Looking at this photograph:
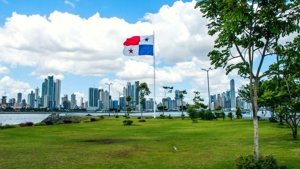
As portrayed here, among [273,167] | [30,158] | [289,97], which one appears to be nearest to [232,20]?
[273,167]

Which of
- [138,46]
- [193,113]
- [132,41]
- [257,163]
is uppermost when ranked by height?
[132,41]

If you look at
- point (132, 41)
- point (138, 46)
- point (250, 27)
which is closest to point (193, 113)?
point (138, 46)

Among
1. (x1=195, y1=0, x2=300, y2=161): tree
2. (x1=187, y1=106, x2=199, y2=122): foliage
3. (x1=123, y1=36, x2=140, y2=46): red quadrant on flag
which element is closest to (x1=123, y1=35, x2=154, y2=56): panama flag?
(x1=123, y1=36, x2=140, y2=46): red quadrant on flag

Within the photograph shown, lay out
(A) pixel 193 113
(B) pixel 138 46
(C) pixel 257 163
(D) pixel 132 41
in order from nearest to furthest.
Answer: (C) pixel 257 163
(D) pixel 132 41
(B) pixel 138 46
(A) pixel 193 113

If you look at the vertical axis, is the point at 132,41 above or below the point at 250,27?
above

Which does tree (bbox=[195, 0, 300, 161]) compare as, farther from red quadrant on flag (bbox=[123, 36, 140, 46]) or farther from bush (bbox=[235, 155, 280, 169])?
red quadrant on flag (bbox=[123, 36, 140, 46])

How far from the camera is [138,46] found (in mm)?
55938

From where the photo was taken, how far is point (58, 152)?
752 inches

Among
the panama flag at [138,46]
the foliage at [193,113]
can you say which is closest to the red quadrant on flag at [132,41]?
the panama flag at [138,46]

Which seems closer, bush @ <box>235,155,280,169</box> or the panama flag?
bush @ <box>235,155,280,169</box>

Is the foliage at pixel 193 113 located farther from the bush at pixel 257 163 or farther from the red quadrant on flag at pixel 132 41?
the bush at pixel 257 163

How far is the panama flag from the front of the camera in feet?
173

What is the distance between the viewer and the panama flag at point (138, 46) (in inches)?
2074

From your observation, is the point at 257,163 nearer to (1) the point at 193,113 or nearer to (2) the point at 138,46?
(2) the point at 138,46
